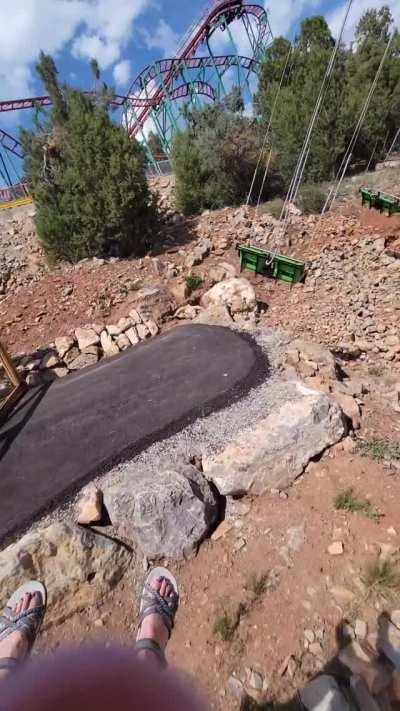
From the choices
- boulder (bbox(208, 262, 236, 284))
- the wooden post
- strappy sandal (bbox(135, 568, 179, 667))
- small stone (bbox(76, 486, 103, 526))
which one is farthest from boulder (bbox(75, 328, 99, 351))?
strappy sandal (bbox(135, 568, 179, 667))

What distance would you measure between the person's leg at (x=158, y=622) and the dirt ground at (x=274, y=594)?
8 centimetres

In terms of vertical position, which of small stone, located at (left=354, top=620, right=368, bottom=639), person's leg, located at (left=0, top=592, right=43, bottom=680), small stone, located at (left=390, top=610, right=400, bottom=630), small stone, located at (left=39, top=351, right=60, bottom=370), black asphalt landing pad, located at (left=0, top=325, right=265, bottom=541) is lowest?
small stone, located at (left=390, top=610, right=400, bottom=630)

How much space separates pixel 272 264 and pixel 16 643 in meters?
7.81

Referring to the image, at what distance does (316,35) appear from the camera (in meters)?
19.6

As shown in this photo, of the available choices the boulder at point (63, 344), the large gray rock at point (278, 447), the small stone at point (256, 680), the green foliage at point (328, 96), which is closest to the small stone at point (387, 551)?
the large gray rock at point (278, 447)

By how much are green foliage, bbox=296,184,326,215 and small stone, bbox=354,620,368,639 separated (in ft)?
35.4

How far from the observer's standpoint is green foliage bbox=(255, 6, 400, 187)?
13250mm

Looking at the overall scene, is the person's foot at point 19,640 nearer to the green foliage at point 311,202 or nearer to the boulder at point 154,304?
the boulder at point 154,304

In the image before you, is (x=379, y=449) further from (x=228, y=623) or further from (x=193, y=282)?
(x=193, y=282)

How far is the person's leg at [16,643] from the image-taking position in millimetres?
2432

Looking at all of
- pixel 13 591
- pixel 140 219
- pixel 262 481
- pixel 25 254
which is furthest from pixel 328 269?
pixel 25 254

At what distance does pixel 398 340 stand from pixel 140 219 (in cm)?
775

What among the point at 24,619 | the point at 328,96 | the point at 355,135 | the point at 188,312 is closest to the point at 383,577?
the point at 24,619

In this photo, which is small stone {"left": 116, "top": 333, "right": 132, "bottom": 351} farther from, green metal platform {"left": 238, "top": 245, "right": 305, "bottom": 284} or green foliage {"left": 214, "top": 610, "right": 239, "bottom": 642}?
green foliage {"left": 214, "top": 610, "right": 239, "bottom": 642}
